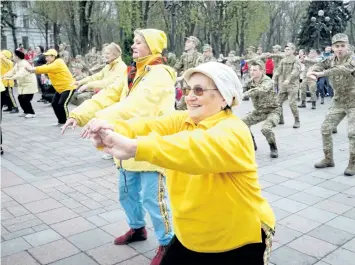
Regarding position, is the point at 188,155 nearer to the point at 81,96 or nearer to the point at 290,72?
the point at 290,72

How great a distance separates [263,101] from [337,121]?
1.45 m

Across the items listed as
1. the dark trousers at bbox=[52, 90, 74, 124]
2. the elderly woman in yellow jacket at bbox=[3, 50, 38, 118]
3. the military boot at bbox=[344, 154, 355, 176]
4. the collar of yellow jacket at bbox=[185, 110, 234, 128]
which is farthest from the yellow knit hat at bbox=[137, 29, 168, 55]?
the elderly woman in yellow jacket at bbox=[3, 50, 38, 118]

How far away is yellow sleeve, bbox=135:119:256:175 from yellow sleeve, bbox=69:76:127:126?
1.36 meters

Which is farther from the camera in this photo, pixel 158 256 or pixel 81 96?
pixel 81 96

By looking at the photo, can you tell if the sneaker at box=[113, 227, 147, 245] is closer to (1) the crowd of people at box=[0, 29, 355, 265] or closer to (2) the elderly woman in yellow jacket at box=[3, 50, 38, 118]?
(1) the crowd of people at box=[0, 29, 355, 265]

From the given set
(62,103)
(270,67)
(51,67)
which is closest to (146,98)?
(51,67)

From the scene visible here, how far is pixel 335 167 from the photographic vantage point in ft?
22.9

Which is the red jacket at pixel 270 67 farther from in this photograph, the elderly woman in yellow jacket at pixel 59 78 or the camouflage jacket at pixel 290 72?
the elderly woman in yellow jacket at pixel 59 78

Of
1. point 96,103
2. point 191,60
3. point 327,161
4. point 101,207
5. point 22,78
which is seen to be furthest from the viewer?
point 22,78

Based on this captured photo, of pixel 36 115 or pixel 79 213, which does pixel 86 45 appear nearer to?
pixel 36 115

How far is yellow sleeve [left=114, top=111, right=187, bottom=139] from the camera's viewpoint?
234 cm

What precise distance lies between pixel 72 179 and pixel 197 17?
100ft

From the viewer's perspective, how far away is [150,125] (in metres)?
2.44

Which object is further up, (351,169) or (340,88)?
(340,88)
